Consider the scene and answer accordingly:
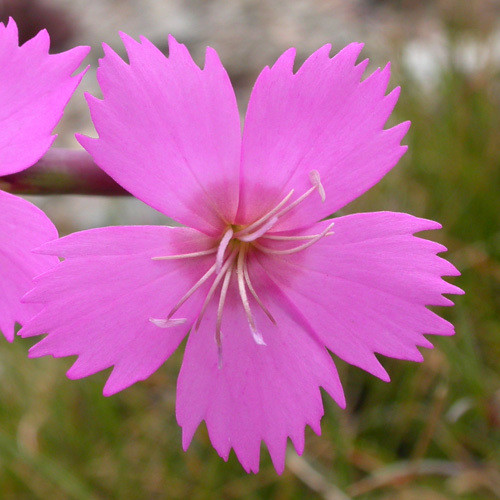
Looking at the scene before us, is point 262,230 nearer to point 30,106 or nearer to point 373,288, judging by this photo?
point 373,288

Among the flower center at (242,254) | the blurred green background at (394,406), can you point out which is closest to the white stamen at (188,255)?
the flower center at (242,254)

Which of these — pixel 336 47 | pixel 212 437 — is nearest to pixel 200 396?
pixel 212 437

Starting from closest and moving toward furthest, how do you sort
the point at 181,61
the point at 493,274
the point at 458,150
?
the point at 181,61, the point at 493,274, the point at 458,150

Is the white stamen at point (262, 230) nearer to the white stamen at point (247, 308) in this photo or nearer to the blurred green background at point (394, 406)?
the white stamen at point (247, 308)

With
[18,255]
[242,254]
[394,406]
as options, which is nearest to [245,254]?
[242,254]

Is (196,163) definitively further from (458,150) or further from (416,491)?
(458,150)

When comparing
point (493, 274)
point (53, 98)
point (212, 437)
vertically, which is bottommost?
point (493, 274)
